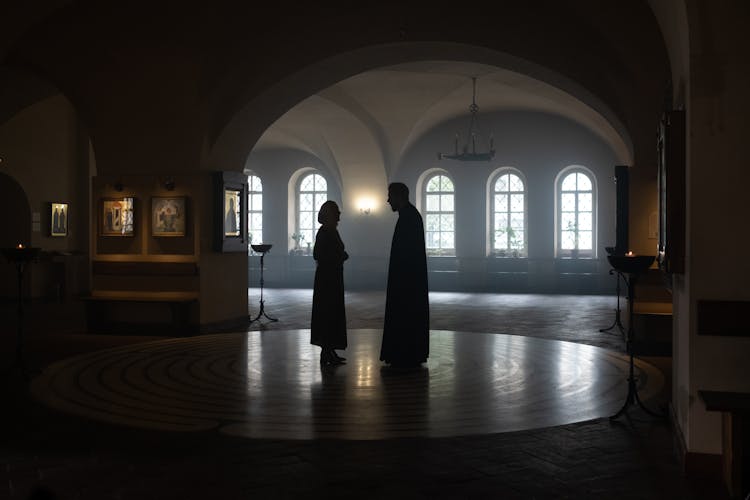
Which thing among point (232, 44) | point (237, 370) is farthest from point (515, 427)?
point (232, 44)

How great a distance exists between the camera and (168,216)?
34.9 ft

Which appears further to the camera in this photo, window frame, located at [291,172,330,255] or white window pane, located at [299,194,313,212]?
white window pane, located at [299,194,313,212]

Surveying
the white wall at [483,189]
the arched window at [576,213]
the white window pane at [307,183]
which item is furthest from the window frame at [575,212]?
the white window pane at [307,183]

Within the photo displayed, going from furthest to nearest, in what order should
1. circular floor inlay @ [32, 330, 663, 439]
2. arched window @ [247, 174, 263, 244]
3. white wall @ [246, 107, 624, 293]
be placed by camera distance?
arched window @ [247, 174, 263, 244], white wall @ [246, 107, 624, 293], circular floor inlay @ [32, 330, 663, 439]

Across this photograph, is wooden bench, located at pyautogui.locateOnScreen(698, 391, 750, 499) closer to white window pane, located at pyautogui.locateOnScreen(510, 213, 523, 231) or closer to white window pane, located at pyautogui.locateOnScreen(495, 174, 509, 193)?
white window pane, located at pyautogui.locateOnScreen(510, 213, 523, 231)

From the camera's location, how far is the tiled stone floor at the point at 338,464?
386 cm

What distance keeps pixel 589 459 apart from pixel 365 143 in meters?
14.8

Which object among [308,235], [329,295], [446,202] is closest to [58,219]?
[308,235]

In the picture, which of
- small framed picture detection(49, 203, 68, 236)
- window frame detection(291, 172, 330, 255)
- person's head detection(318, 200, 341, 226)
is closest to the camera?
person's head detection(318, 200, 341, 226)

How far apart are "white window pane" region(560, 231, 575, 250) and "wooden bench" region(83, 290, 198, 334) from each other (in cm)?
1191

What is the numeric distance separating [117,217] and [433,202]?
11466 mm

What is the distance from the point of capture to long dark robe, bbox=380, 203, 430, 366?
7.45 m

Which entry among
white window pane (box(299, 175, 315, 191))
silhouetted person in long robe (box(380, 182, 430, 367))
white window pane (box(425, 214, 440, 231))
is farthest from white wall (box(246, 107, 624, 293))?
silhouetted person in long robe (box(380, 182, 430, 367))

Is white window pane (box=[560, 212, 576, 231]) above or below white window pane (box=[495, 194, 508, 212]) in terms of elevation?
below
